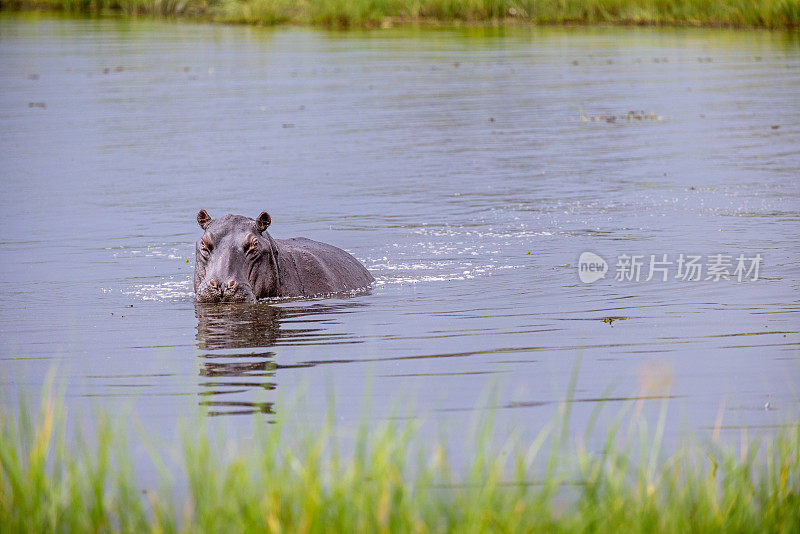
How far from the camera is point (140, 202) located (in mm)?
18016

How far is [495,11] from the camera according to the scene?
4841 cm

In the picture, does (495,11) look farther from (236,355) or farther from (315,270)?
(236,355)

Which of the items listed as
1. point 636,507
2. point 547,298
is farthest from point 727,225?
point 636,507

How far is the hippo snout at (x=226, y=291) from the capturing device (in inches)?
413

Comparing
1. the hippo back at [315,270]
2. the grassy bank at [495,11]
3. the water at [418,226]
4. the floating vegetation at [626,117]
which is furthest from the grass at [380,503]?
the grassy bank at [495,11]

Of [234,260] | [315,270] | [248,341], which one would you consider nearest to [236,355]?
[248,341]

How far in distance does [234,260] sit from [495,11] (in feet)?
128

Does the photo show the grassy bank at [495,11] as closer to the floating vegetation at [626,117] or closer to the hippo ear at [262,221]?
the floating vegetation at [626,117]

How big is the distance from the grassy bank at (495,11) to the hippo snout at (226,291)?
33814mm

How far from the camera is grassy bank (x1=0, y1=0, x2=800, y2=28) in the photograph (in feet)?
138

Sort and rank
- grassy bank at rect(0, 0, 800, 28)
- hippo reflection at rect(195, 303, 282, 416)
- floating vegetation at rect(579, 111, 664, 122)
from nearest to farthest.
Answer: hippo reflection at rect(195, 303, 282, 416), floating vegetation at rect(579, 111, 664, 122), grassy bank at rect(0, 0, 800, 28)

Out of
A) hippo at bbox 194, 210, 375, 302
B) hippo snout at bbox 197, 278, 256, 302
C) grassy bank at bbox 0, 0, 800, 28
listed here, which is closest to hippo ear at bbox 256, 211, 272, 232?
hippo at bbox 194, 210, 375, 302

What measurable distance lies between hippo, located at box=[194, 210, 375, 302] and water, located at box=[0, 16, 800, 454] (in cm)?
22

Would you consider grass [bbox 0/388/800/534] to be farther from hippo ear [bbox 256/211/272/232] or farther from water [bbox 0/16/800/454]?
hippo ear [bbox 256/211/272/232]
